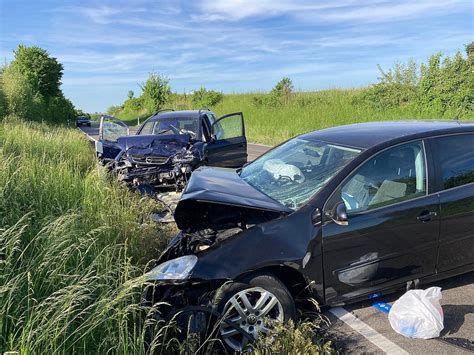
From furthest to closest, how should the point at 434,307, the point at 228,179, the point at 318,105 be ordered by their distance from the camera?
the point at 318,105 → the point at 228,179 → the point at 434,307

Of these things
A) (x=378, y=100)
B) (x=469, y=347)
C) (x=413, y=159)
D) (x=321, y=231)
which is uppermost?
(x=378, y=100)

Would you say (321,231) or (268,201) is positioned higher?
(268,201)

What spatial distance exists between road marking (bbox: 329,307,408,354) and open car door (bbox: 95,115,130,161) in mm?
5873

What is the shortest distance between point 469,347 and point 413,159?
5.15 ft

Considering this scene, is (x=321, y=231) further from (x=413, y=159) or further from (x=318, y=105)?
(x=318, y=105)

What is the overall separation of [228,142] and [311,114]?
19.0m

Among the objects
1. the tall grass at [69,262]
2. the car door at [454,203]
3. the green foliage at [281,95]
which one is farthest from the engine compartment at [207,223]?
the green foliage at [281,95]

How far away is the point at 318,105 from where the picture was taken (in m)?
27.8

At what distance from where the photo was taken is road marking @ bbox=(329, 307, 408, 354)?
2975 mm

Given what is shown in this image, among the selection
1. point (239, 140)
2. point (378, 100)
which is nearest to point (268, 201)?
point (239, 140)

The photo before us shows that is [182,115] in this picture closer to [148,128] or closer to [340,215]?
[148,128]

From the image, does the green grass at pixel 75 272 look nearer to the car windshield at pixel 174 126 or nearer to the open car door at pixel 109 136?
the open car door at pixel 109 136

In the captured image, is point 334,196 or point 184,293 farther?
point 334,196

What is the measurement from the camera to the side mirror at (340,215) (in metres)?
3.11
